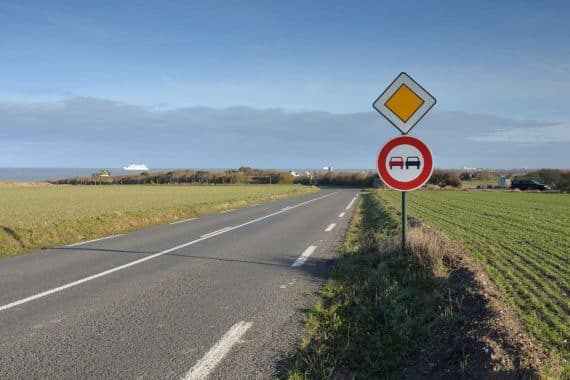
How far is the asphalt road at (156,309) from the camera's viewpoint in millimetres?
4188

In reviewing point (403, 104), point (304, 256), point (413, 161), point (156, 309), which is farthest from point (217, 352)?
point (304, 256)

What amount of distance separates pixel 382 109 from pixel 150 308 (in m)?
4.87

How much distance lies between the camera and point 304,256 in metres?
9.91

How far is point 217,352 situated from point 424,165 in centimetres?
479

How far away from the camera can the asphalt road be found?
13.7 feet

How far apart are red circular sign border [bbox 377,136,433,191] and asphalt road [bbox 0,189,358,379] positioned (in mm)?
1992

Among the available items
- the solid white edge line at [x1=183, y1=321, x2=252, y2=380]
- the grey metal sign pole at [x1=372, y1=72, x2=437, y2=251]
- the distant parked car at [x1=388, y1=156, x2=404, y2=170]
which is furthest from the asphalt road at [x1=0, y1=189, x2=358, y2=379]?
the grey metal sign pole at [x1=372, y1=72, x2=437, y2=251]

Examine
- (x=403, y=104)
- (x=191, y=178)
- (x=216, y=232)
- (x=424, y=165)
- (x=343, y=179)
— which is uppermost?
(x=403, y=104)

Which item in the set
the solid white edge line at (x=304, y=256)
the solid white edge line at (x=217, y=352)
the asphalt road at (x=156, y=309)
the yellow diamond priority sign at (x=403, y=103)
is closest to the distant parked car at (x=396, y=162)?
the yellow diamond priority sign at (x=403, y=103)

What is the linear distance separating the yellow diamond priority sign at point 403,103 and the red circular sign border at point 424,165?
10.0 inches

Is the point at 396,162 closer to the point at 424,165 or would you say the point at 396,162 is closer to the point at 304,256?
the point at 424,165

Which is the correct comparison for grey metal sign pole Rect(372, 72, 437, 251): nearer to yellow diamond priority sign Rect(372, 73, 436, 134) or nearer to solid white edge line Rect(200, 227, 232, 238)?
yellow diamond priority sign Rect(372, 73, 436, 134)

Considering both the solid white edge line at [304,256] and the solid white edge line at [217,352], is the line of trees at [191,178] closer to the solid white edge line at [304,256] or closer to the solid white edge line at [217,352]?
the solid white edge line at [304,256]

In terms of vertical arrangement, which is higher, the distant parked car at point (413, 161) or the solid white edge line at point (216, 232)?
the distant parked car at point (413, 161)
